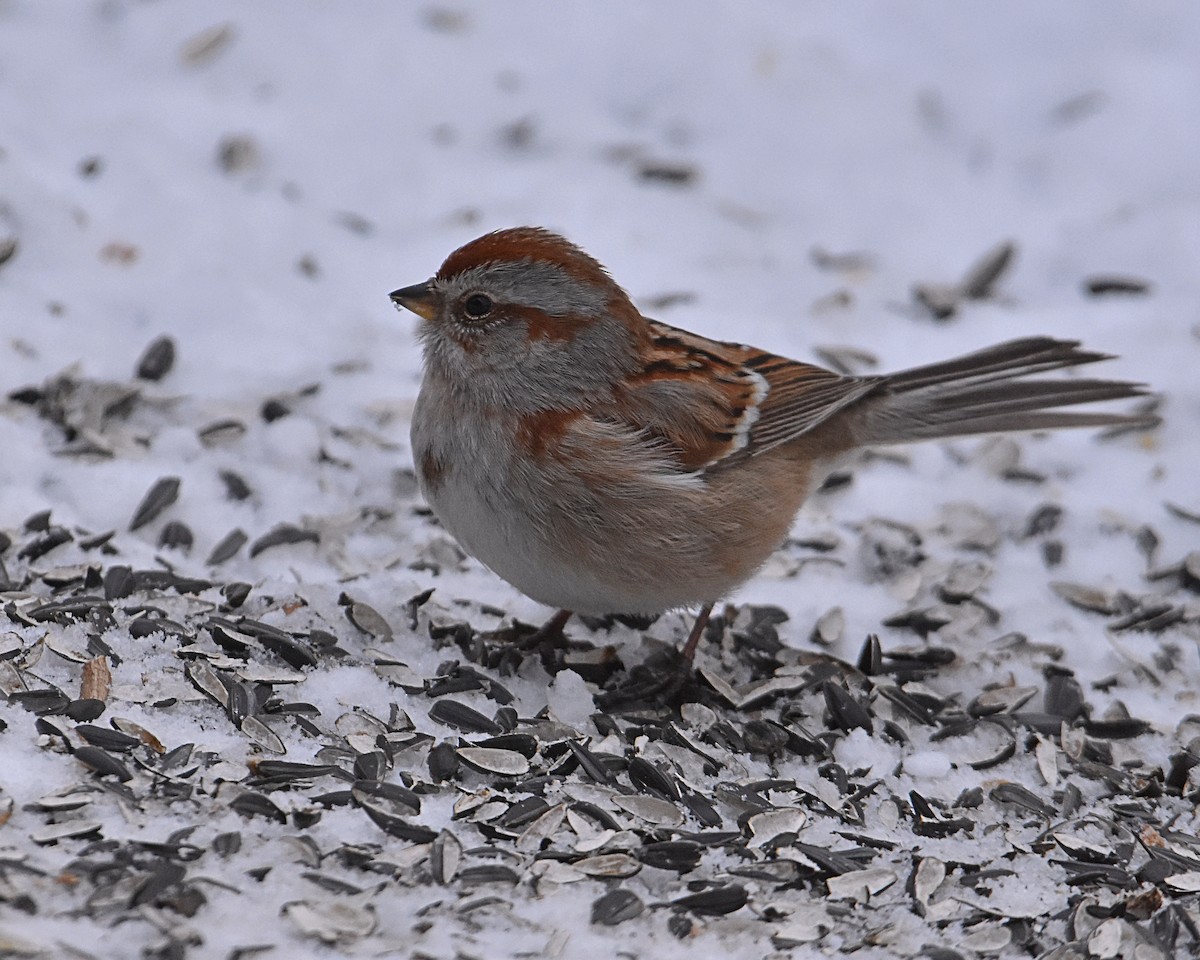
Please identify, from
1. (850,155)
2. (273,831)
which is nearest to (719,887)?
(273,831)

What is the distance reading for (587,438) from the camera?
4.18m

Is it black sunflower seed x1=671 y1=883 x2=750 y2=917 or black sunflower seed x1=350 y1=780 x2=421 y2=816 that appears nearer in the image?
black sunflower seed x1=671 y1=883 x2=750 y2=917

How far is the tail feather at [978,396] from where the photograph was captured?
16.3ft

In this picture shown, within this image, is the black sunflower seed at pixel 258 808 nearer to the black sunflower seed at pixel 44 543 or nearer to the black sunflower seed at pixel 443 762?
the black sunflower seed at pixel 443 762

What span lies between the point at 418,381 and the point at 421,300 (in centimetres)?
164

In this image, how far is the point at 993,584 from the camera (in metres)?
5.23

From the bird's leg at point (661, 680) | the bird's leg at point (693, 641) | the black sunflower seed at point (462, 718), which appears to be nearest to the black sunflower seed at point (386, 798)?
the black sunflower seed at point (462, 718)

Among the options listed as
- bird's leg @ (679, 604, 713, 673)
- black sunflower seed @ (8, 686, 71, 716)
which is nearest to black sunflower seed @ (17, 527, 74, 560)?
black sunflower seed @ (8, 686, 71, 716)

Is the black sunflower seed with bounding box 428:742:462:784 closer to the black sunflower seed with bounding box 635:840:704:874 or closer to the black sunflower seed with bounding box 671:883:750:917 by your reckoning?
the black sunflower seed with bounding box 635:840:704:874

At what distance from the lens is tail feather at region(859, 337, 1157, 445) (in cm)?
497

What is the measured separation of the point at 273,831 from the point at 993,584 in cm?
291

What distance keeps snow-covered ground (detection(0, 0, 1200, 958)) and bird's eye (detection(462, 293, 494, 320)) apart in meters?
0.93

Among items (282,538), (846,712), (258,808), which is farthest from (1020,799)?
(282,538)

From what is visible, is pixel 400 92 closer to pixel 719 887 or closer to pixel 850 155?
pixel 850 155
